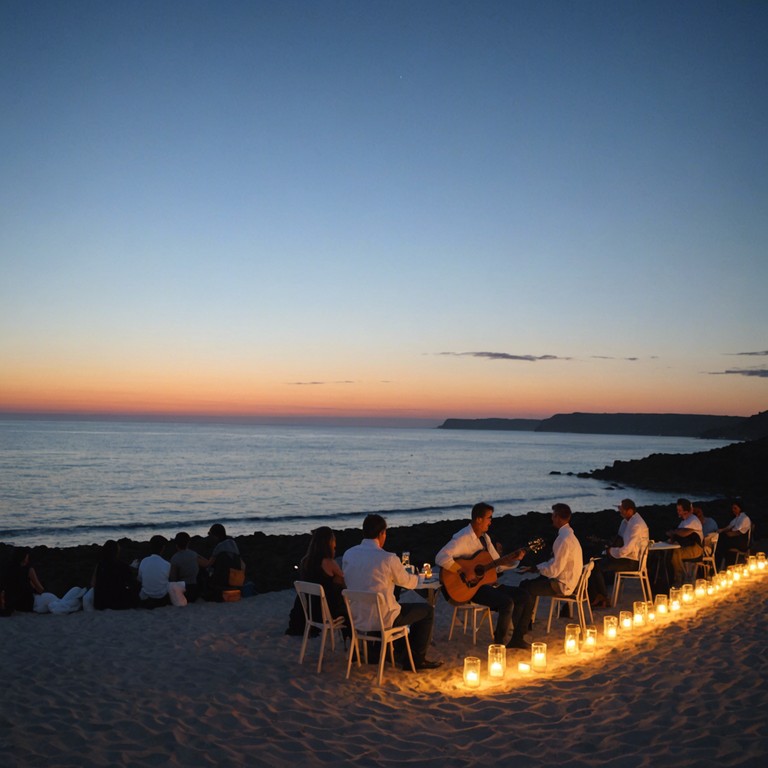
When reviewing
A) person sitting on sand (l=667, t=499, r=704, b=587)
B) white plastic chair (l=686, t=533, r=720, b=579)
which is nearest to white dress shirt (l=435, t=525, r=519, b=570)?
person sitting on sand (l=667, t=499, r=704, b=587)

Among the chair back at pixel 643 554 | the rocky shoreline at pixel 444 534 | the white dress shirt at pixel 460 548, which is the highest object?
the white dress shirt at pixel 460 548

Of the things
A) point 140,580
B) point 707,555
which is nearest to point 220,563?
point 140,580

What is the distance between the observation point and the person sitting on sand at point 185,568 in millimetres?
9992

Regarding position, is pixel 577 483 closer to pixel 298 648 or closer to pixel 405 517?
pixel 405 517

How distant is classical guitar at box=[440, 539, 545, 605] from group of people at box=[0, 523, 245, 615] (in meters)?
3.86

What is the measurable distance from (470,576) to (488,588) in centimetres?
25

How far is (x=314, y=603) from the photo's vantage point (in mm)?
6746

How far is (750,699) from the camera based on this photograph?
5.13 meters

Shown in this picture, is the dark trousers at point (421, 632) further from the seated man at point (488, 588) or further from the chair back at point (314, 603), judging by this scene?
the chair back at point (314, 603)

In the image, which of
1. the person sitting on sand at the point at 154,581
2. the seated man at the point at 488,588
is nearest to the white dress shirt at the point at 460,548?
the seated man at the point at 488,588

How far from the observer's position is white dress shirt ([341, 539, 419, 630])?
604 centimetres

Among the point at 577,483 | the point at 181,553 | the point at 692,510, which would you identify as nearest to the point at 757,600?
the point at 692,510

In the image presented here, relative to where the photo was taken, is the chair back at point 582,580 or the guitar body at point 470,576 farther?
the chair back at point 582,580

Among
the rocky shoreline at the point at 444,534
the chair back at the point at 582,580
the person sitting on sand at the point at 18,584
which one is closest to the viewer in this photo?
the chair back at the point at 582,580
